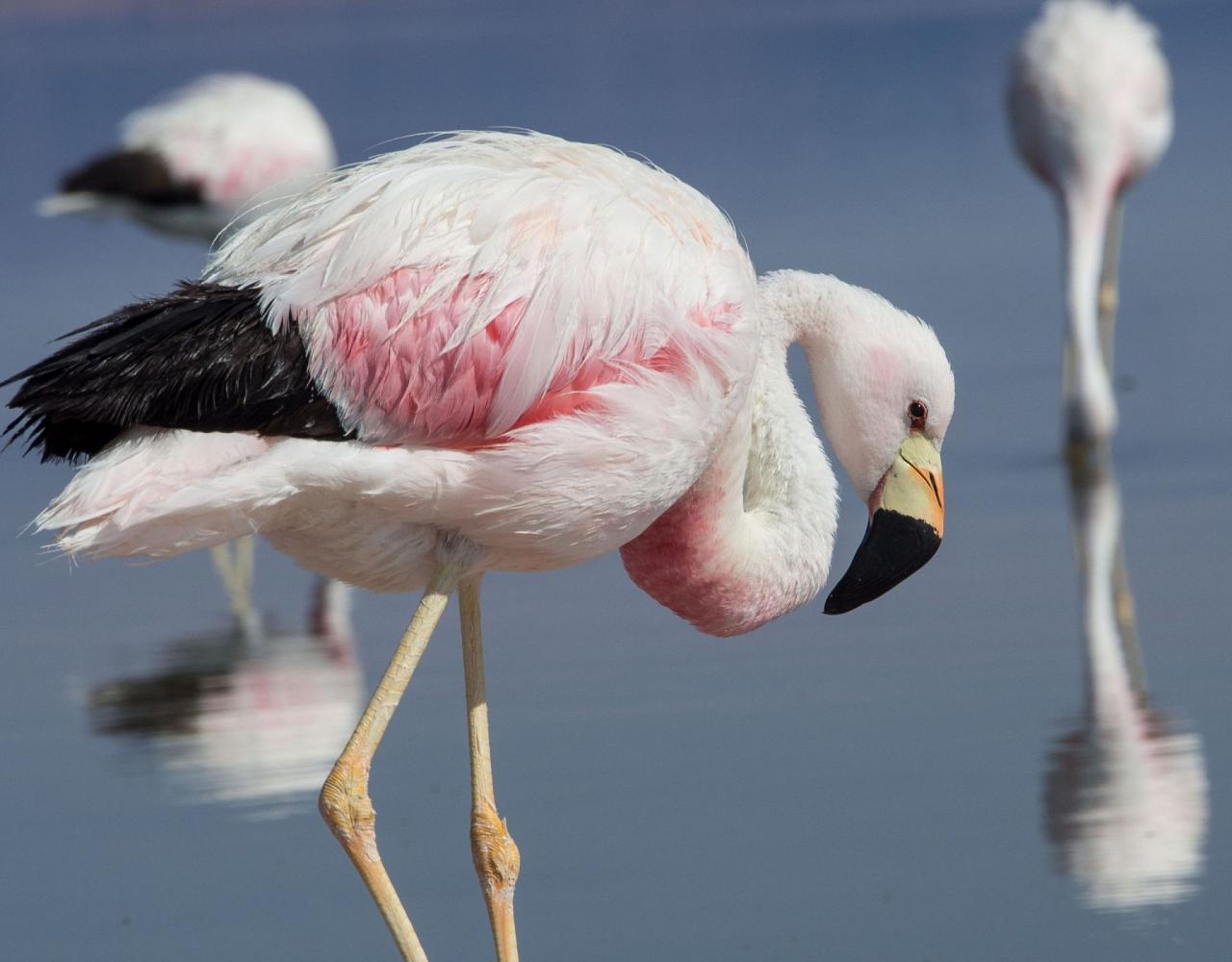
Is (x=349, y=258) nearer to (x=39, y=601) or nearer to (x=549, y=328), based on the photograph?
(x=549, y=328)

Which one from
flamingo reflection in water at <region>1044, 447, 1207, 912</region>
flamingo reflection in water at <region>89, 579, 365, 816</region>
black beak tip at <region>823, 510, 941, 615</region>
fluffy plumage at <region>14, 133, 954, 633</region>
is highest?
fluffy plumage at <region>14, 133, 954, 633</region>

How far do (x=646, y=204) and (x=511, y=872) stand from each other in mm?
1257

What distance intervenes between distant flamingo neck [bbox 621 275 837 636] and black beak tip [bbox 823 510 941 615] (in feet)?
0.29

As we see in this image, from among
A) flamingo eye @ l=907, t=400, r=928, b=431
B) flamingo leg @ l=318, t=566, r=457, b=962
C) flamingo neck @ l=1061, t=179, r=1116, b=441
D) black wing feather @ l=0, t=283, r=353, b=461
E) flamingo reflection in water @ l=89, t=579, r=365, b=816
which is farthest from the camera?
flamingo neck @ l=1061, t=179, r=1116, b=441

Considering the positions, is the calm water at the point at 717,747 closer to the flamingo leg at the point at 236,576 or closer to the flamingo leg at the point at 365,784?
the flamingo leg at the point at 236,576

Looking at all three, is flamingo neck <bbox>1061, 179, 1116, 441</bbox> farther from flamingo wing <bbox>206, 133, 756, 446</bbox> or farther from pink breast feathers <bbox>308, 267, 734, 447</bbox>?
pink breast feathers <bbox>308, 267, 734, 447</bbox>

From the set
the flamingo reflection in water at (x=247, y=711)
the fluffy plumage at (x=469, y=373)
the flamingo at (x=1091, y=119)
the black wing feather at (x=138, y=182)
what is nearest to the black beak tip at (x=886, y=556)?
the fluffy plumage at (x=469, y=373)

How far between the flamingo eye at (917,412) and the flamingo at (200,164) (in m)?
6.57

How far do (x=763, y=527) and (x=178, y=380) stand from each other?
3.88ft

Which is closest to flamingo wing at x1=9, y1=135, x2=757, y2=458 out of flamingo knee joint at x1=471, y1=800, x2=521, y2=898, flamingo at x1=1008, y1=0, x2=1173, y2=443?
flamingo knee joint at x1=471, y1=800, x2=521, y2=898

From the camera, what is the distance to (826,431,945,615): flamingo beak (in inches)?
159

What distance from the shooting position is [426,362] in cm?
361

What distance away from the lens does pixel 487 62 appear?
26953 millimetres

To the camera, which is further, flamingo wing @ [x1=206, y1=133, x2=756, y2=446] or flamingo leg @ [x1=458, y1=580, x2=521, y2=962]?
flamingo leg @ [x1=458, y1=580, x2=521, y2=962]
